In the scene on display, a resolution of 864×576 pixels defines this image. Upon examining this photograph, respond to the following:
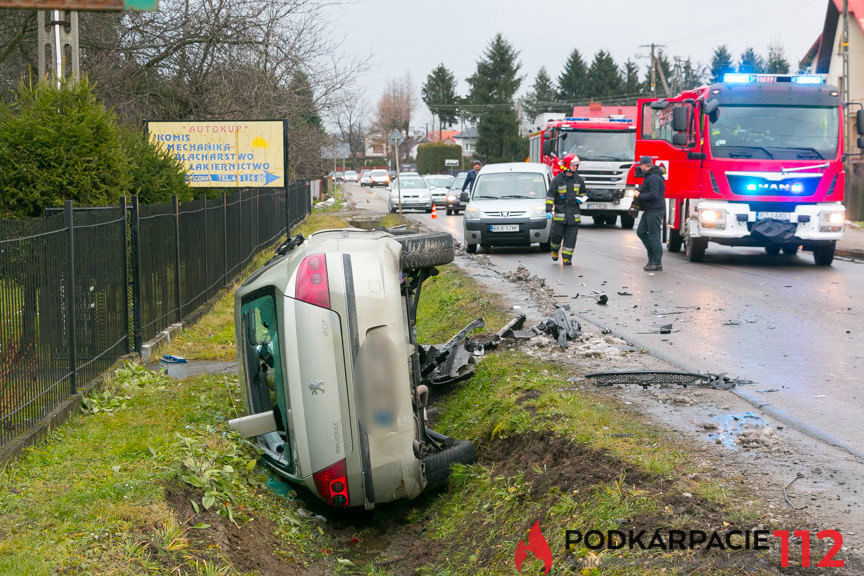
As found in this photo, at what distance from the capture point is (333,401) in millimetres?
5926

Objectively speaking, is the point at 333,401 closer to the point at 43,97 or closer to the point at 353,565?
the point at 353,565

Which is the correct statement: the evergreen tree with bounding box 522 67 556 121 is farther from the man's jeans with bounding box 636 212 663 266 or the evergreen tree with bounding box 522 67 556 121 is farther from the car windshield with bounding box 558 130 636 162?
the man's jeans with bounding box 636 212 663 266

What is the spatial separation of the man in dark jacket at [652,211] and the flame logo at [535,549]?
11.8 meters

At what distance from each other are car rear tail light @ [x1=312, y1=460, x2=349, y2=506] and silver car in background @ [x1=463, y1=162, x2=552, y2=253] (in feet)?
49.7

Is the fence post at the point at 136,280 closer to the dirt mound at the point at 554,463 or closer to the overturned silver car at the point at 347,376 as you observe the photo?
the overturned silver car at the point at 347,376

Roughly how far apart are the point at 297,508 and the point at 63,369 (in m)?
2.37

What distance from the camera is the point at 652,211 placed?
53.6 ft

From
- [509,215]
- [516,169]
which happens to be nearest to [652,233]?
[509,215]

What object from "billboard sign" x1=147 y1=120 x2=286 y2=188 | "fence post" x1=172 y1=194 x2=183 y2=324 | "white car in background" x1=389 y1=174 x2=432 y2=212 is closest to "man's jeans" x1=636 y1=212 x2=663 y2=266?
"billboard sign" x1=147 y1=120 x2=286 y2=188

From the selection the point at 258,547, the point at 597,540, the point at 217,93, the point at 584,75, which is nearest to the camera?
the point at 597,540

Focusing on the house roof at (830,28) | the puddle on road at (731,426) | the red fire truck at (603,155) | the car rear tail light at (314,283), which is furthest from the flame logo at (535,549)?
the house roof at (830,28)

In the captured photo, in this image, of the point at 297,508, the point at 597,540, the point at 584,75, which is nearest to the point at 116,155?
the point at 297,508

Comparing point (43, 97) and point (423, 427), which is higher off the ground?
point (43, 97)

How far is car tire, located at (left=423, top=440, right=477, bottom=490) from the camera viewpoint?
6.35 meters
